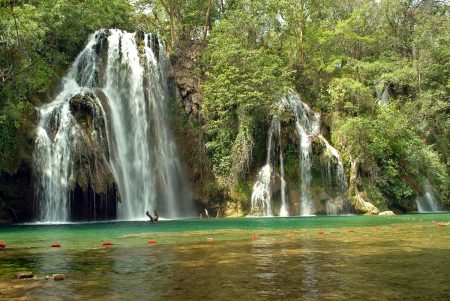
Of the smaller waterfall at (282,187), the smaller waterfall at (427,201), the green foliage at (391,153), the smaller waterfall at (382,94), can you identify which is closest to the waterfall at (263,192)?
the smaller waterfall at (282,187)

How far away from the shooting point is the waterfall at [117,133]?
79.8 ft

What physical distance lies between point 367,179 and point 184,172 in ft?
43.5

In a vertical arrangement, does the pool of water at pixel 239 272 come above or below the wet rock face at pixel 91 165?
below

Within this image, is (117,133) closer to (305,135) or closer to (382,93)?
(305,135)

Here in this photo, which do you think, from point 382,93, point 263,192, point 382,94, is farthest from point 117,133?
point 382,94

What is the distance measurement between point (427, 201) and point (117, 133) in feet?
79.4

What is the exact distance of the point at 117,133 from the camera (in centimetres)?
2786

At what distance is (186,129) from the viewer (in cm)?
3200

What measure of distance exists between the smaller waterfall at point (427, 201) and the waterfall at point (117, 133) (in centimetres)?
1776

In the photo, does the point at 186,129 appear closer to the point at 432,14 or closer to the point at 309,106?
the point at 309,106

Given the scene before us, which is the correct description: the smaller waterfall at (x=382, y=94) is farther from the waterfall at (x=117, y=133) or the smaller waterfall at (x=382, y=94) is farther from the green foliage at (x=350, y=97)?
the waterfall at (x=117, y=133)

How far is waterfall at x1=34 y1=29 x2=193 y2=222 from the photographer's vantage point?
24312 millimetres

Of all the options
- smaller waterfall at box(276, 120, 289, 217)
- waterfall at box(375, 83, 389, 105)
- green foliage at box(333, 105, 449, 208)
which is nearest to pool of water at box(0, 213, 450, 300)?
smaller waterfall at box(276, 120, 289, 217)

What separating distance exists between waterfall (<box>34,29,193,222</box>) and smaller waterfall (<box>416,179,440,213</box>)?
1776cm
